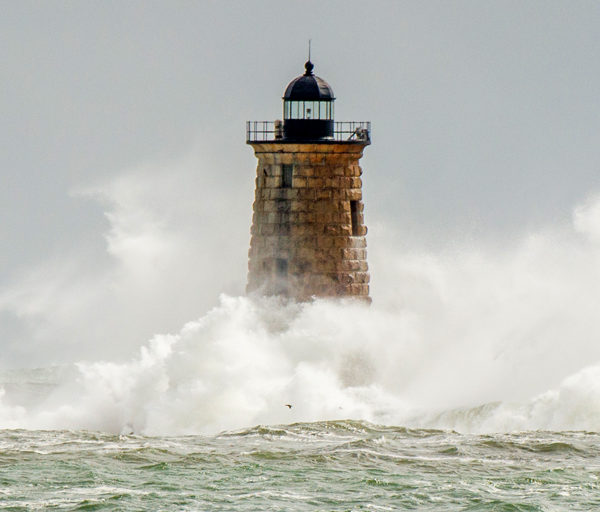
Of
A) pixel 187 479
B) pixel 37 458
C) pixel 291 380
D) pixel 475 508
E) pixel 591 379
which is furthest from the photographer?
pixel 291 380

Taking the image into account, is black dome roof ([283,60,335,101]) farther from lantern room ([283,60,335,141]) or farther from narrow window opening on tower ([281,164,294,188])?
narrow window opening on tower ([281,164,294,188])

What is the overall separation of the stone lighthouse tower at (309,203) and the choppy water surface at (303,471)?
19.5 ft

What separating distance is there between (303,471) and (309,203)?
11408 millimetres

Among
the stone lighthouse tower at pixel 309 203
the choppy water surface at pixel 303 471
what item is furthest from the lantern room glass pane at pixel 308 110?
the choppy water surface at pixel 303 471

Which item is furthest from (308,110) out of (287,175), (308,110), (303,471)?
(303,471)

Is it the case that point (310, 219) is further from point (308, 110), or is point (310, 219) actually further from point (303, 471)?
point (303, 471)

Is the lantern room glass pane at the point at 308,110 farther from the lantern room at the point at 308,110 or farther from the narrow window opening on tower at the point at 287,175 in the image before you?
the narrow window opening on tower at the point at 287,175

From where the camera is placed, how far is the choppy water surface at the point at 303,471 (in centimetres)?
2669

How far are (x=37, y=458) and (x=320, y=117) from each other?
12.8 metres

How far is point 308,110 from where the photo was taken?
39.9 metres

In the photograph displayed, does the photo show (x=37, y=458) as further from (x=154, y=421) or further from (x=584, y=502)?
(x=584, y=502)

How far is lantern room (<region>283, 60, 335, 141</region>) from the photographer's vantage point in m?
39.8

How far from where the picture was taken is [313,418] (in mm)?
36500

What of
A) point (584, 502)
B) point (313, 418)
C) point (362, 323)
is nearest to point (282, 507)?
point (584, 502)
